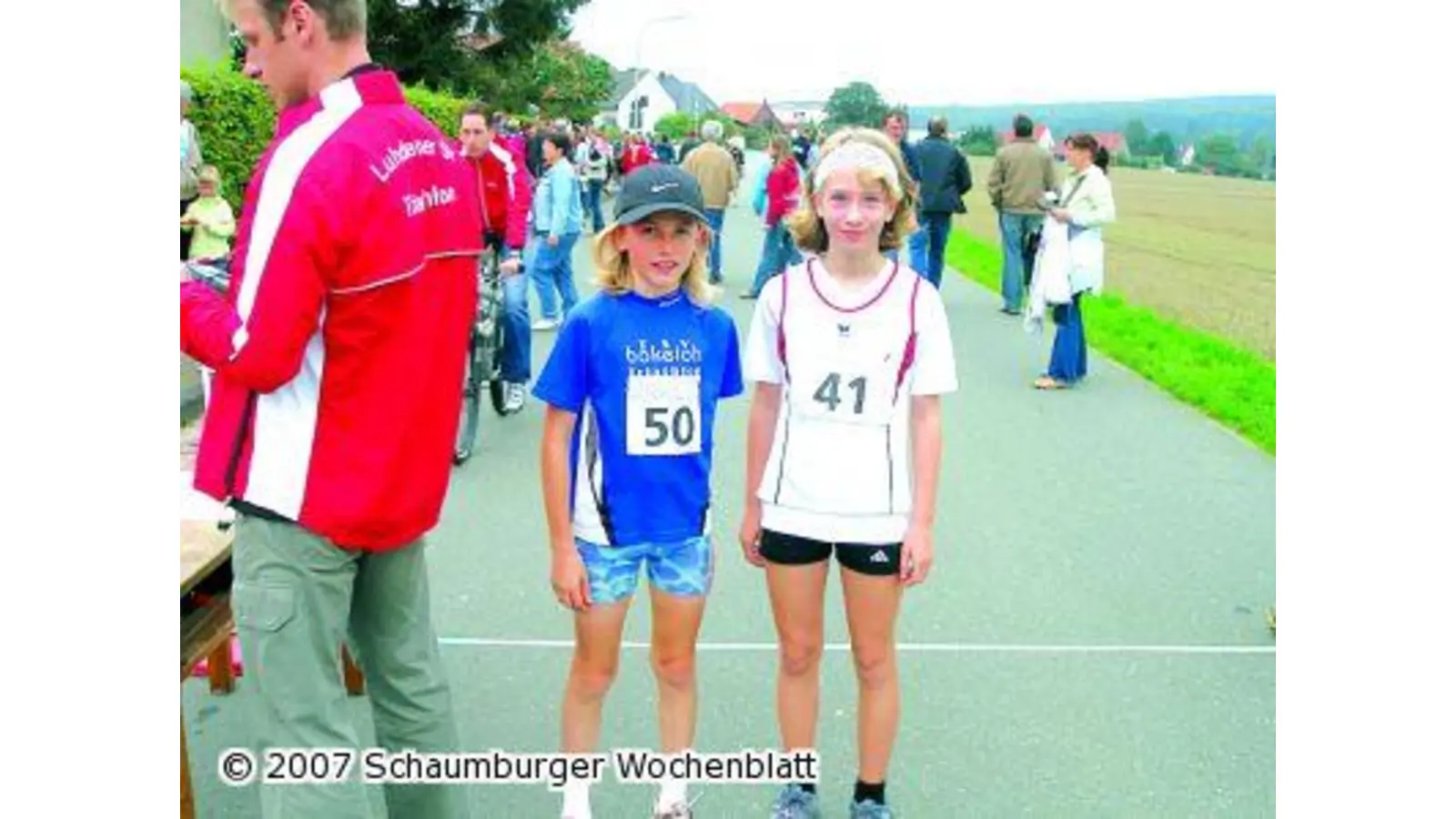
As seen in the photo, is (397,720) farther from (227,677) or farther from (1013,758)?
(1013,758)

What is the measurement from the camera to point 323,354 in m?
2.77

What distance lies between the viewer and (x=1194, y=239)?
3088cm

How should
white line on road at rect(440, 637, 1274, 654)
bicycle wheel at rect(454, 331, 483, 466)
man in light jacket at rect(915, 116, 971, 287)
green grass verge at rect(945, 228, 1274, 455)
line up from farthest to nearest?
man in light jacket at rect(915, 116, 971, 287)
green grass verge at rect(945, 228, 1274, 455)
bicycle wheel at rect(454, 331, 483, 466)
white line on road at rect(440, 637, 1274, 654)

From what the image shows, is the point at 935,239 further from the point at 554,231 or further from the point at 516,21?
the point at 516,21

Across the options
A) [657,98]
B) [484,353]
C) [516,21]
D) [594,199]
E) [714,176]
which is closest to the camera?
[484,353]

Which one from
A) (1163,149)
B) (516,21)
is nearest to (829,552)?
(516,21)

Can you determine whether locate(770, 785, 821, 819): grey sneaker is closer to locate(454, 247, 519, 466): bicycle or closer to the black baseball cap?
the black baseball cap

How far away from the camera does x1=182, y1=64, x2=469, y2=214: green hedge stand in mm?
11703

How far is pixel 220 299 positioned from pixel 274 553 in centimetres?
52

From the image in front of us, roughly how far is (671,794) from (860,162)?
174 cm

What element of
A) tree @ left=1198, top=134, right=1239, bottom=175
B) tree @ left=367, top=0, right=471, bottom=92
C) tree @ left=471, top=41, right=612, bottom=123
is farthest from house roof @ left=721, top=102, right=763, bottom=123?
tree @ left=367, top=0, right=471, bottom=92

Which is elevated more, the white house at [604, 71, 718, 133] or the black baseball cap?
the white house at [604, 71, 718, 133]

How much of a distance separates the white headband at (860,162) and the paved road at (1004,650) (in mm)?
1728

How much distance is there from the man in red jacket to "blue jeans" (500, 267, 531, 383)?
561cm
